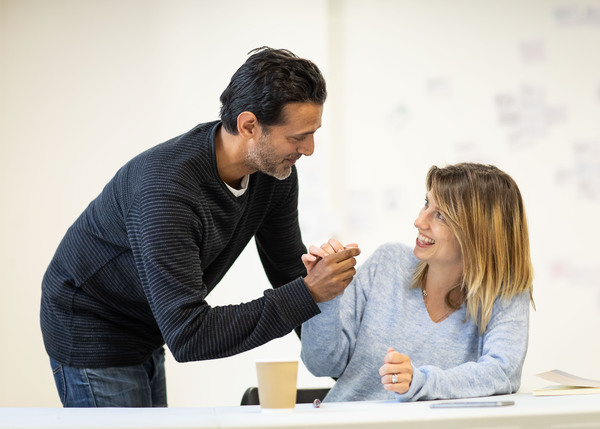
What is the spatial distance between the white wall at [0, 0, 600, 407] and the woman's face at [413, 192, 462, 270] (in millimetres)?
1393

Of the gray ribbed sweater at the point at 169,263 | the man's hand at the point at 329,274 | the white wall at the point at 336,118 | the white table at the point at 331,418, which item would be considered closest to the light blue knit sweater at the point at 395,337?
the man's hand at the point at 329,274

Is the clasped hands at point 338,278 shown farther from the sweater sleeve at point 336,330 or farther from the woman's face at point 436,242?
the woman's face at point 436,242

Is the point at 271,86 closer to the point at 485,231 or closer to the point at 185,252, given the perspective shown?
the point at 185,252

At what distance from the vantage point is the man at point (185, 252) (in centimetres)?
134

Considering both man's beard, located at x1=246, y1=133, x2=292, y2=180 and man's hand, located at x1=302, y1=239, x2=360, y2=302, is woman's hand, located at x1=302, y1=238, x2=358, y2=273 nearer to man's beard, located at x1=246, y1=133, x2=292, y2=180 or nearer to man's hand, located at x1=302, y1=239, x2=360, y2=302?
man's hand, located at x1=302, y1=239, x2=360, y2=302

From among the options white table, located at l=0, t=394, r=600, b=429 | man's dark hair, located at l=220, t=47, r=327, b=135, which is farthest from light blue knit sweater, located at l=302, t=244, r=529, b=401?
man's dark hair, located at l=220, t=47, r=327, b=135

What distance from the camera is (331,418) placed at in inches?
37.9

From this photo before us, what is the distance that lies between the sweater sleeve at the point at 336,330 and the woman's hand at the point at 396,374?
0.78 ft

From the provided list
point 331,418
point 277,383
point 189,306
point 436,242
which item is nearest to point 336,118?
point 436,242

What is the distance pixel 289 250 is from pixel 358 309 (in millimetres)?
319

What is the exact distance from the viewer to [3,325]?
3.00 meters

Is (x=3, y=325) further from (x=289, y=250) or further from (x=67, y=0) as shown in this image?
(x=289, y=250)

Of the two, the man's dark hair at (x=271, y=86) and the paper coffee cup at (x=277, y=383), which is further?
the man's dark hair at (x=271, y=86)

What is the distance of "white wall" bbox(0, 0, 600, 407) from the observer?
9.99 feet
